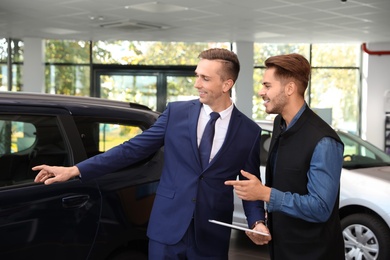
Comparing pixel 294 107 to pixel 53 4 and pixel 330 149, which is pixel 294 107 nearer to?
pixel 330 149

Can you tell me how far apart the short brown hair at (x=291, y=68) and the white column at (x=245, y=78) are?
11.8 metres

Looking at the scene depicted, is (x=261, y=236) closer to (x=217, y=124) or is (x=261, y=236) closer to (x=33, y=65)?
(x=217, y=124)

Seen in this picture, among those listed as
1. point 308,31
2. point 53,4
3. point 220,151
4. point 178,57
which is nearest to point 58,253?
point 220,151

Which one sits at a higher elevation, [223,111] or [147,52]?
[147,52]

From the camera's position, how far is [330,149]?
194 centimetres

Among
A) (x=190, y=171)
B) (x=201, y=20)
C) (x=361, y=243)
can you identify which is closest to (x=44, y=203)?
(x=190, y=171)

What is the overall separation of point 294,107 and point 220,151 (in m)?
0.40

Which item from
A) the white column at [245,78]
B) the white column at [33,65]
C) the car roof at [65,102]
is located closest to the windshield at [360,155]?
the car roof at [65,102]

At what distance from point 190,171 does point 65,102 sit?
0.85m

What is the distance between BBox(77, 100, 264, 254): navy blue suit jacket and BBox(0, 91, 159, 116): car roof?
0.48m

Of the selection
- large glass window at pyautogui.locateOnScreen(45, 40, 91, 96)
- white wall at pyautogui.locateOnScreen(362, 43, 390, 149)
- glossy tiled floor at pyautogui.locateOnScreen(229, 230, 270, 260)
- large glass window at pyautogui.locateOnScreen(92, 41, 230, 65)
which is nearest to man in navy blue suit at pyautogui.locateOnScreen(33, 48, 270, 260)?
glossy tiled floor at pyautogui.locateOnScreen(229, 230, 270, 260)

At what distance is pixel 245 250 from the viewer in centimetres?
559

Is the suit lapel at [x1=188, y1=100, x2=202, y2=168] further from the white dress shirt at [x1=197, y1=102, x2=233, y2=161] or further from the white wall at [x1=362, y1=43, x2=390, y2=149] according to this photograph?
the white wall at [x1=362, y1=43, x2=390, y2=149]

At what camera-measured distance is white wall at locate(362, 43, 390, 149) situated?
14.2m
